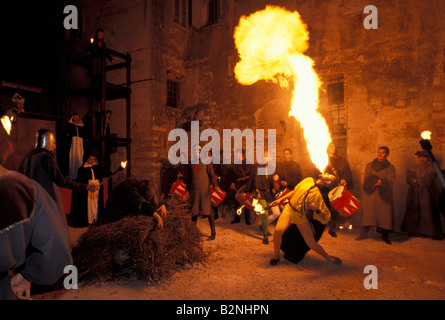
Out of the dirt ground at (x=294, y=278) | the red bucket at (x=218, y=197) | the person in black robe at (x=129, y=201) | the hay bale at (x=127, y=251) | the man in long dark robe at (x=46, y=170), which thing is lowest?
the dirt ground at (x=294, y=278)

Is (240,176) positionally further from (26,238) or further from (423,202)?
(26,238)

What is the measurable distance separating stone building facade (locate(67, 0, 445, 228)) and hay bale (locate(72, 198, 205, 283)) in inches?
248

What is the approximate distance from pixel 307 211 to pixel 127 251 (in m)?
3.20

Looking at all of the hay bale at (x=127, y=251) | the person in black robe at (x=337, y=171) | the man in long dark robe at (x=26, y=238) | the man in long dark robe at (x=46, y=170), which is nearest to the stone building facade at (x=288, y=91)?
the person in black robe at (x=337, y=171)

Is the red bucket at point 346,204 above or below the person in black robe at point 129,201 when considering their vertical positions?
below

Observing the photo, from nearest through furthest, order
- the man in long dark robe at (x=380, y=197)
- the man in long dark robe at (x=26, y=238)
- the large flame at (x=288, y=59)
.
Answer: the man in long dark robe at (x=26, y=238) < the man in long dark robe at (x=380, y=197) < the large flame at (x=288, y=59)

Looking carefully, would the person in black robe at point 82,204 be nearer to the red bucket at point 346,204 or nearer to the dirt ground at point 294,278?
the dirt ground at point 294,278

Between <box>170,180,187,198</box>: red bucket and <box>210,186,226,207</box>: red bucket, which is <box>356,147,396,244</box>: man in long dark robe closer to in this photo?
<box>210,186,226,207</box>: red bucket

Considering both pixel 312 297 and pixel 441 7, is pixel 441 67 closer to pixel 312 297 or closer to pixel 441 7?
pixel 441 7

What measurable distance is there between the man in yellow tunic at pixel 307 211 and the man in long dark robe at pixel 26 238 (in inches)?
157

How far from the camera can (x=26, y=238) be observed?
1.71m

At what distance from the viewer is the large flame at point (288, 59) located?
29.7ft

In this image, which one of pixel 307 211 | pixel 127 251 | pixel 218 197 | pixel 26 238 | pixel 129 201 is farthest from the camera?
pixel 218 197

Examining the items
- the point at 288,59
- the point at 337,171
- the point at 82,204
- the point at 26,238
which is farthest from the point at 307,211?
the point at 82,204
